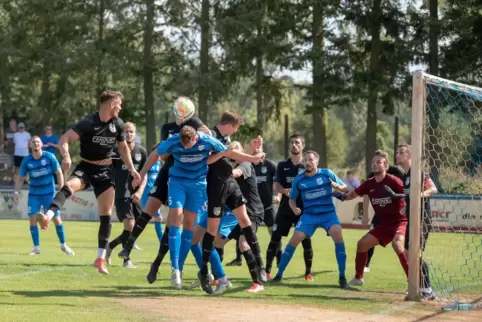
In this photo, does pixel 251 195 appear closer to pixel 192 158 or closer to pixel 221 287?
pixel 221 287

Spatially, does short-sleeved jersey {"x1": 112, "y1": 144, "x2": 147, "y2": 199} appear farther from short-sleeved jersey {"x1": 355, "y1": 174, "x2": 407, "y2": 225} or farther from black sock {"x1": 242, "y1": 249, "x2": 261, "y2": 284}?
short-sleeved jersey {"x1": 355, "y1": 174, "x2": 407, "y2": 225}

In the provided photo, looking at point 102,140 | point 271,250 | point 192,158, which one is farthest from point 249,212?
point 192,158

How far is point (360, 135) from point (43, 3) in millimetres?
33063

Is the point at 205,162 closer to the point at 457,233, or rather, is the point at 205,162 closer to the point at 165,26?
the point at 457,233

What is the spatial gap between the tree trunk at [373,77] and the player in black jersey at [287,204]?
65.2 ft

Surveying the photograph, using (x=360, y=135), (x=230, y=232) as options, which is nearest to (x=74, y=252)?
(x=230, y=232)

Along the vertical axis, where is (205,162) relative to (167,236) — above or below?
above

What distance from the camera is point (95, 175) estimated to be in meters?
11.6

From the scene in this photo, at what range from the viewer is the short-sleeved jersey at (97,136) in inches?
447

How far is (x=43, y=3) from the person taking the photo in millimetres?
37938

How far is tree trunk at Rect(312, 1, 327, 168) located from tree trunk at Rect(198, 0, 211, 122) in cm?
431

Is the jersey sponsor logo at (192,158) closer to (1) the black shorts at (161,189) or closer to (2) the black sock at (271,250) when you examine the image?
(1) the black shorts at (161,189)

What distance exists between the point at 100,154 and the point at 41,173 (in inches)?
212

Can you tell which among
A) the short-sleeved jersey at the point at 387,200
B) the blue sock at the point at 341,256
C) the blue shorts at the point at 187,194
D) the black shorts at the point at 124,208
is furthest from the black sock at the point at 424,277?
the black shorts at the point at 124,208
